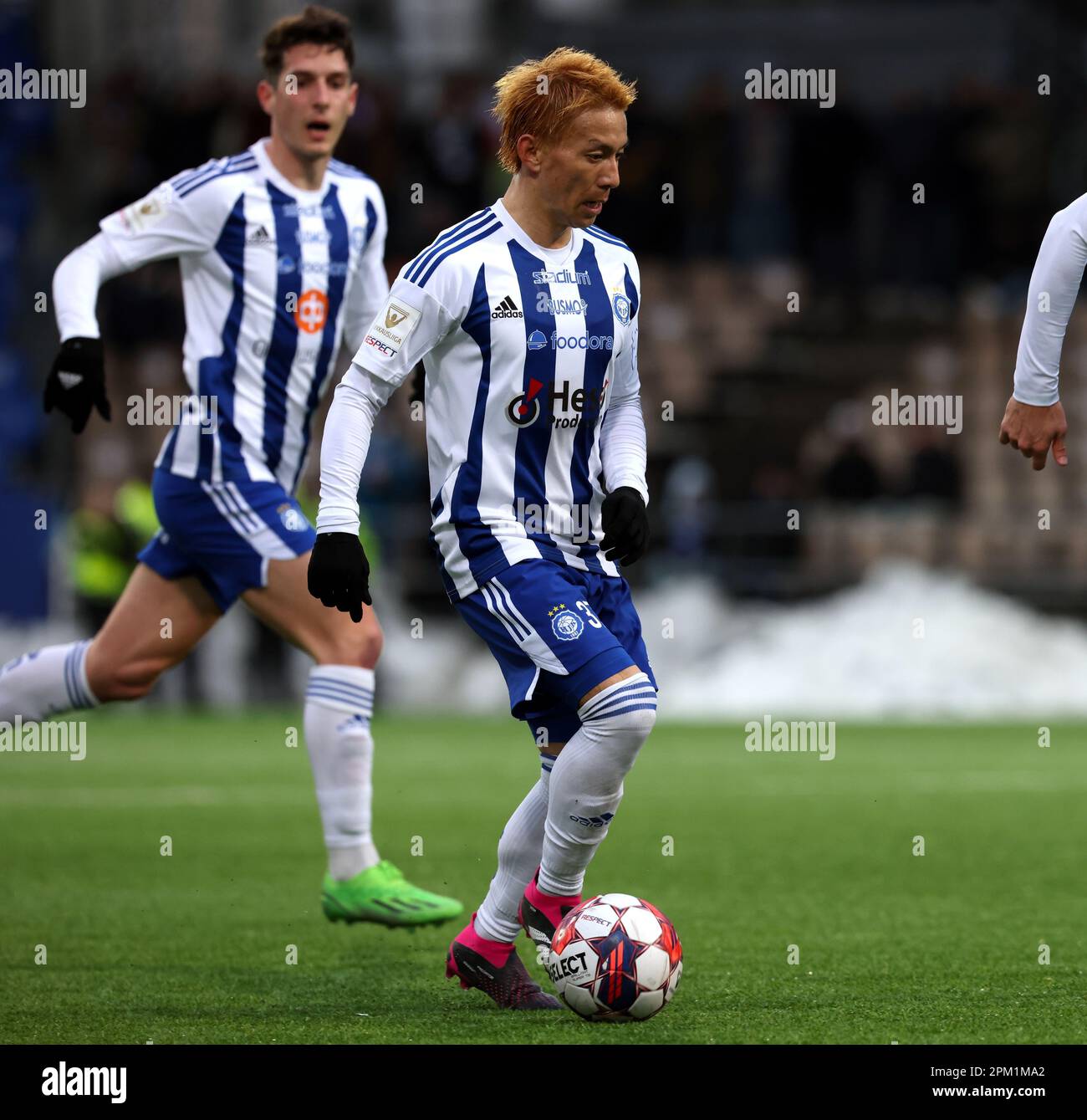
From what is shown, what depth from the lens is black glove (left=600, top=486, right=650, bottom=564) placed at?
17.9 feet

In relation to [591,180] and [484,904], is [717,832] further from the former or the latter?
[591,180]

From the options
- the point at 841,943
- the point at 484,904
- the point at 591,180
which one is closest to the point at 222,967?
the point at 484,904

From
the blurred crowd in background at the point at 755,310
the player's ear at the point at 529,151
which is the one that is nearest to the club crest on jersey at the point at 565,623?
the player's ear at the point at 529,151

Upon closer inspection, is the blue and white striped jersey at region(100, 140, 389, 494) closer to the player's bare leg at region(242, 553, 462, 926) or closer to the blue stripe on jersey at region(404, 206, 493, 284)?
the player's bare leg at region(242, 553, 462, 926)

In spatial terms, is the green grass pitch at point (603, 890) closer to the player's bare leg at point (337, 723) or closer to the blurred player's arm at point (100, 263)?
the player's bare leg at point (337, 723)

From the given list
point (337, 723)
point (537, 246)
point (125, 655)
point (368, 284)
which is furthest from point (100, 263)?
point (537, 246)

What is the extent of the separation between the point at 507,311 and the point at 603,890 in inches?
118

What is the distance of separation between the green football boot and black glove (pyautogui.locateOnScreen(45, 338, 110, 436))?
1.67 metres

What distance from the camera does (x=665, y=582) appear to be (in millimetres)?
17062

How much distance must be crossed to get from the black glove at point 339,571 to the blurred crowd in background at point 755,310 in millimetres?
11839

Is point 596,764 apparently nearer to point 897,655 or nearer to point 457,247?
point 457,247

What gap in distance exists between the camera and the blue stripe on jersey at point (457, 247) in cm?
544

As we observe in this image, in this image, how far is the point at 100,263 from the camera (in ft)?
23.1

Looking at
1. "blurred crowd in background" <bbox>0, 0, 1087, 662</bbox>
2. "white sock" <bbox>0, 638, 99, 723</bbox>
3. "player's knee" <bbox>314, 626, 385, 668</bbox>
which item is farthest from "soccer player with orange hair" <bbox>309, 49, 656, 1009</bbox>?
"blurred crowd in background" <bbox>0, 0, 1087, 662</bbox>
